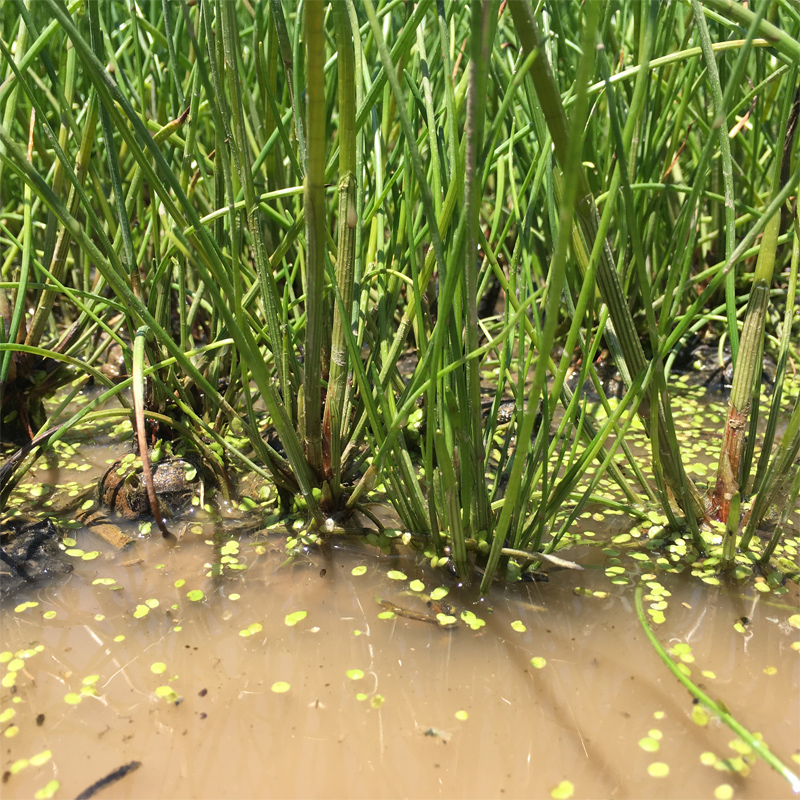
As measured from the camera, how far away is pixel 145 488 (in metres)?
1.01

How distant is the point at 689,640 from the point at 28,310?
5.49ft

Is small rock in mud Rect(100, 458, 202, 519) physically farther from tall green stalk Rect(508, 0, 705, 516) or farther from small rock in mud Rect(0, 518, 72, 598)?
tall green stalk Rect(508, 0, 705, 516)

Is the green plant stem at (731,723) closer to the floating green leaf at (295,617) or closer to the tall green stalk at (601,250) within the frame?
the tall green stalk at (601,250)

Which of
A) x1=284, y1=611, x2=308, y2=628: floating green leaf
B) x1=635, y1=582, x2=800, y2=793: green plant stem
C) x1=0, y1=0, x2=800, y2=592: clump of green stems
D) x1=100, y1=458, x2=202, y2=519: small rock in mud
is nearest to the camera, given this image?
x1=635, y1=582, x2=800, y2=793: green plant stem

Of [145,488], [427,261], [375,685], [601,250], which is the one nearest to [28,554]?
[145,488]

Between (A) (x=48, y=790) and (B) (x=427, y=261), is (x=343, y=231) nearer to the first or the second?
(B) (x=427, y=261)

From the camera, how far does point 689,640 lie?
0.78 m

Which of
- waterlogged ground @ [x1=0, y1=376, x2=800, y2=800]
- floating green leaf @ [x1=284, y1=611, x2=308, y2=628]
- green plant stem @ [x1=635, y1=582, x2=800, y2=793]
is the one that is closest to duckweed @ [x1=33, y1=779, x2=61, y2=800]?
waterlogged ground @ [x1=0, y1=376, x2=800, y2=800]

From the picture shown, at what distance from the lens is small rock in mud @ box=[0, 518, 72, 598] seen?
886mm

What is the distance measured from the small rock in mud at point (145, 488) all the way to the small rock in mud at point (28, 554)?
0.31 feet

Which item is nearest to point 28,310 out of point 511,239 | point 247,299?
point 247,299

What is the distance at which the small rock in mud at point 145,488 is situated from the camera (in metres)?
1.02

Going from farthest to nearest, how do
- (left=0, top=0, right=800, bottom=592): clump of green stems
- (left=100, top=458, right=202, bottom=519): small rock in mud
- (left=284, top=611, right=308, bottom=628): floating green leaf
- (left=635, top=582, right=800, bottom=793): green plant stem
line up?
(left=100, top=458, right=202, bottom=519): small rock in mud, (left=284, top=611, right=308, bottom=628): floating green leaf, (left=0, top=0, right=800, bottom=592): clump of green stems, (left=635, top=582, right=800, bottom=793): green plant stem

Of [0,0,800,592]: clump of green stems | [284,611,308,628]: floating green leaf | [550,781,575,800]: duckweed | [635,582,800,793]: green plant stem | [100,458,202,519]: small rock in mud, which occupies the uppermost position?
[0,0,800,592]: clump of green stems
